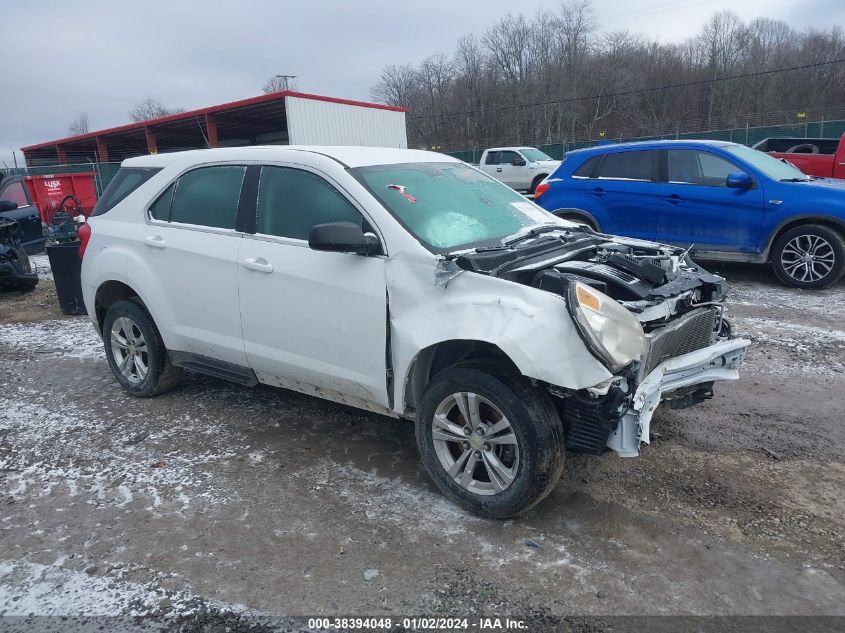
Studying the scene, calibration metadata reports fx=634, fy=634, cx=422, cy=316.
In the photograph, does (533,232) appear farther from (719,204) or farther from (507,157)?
(507,157)

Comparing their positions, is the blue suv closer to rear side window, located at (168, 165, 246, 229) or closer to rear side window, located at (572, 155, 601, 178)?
rear side window, located at (572, 155, 601, 178)

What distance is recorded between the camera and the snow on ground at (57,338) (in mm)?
6539

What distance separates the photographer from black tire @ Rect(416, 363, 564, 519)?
2912 millimetres

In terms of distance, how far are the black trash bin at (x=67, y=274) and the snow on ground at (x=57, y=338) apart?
0.90ft

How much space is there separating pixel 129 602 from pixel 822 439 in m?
3.97

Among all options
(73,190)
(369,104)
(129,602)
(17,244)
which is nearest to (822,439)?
(129,602)

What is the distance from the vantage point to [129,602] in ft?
8.87

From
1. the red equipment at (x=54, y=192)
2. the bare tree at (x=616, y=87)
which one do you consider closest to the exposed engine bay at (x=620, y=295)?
the red equipment at (x=54, y=192)

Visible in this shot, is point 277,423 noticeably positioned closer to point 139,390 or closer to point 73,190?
point 139,390

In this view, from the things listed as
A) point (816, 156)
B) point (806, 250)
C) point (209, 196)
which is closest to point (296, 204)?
point (209, 196)

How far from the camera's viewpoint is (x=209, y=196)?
4.33 m

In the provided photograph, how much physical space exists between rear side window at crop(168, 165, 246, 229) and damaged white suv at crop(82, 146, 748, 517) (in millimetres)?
15

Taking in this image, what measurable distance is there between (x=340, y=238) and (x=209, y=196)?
1515 millimetres

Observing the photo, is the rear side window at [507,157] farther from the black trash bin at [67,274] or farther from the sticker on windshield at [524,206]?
the sticker on windshield at [524,206]
